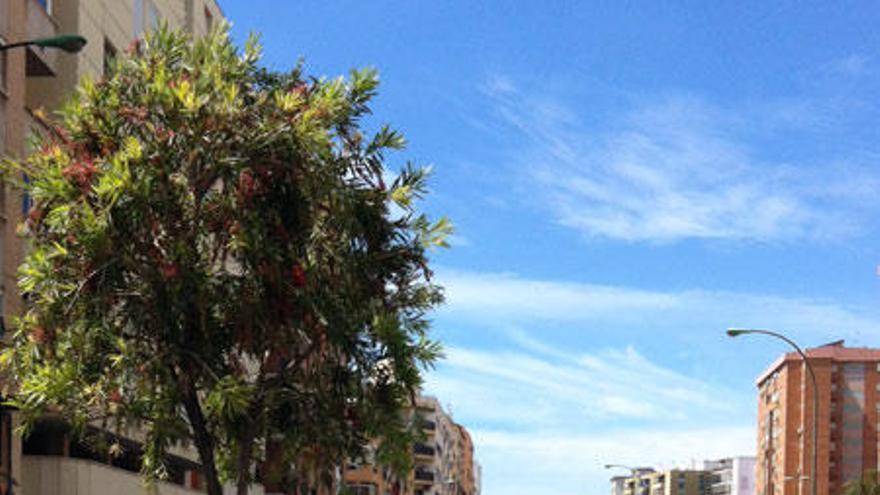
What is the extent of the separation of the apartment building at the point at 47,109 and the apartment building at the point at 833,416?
Answer: 10860 centimetres

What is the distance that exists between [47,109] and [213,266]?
13.9 m

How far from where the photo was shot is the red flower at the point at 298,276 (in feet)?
61.5

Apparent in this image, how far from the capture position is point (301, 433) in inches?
789

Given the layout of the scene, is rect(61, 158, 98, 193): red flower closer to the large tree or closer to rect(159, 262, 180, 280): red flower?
the large tree

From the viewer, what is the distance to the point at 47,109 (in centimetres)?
3111

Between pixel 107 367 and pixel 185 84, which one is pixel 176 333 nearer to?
pixel 107 367

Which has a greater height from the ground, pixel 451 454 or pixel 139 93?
pixel 139 93

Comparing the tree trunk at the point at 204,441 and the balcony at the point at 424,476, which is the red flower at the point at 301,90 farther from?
the balcony at the point at 424,476

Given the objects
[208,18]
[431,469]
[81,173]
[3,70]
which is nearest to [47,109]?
[3,70]

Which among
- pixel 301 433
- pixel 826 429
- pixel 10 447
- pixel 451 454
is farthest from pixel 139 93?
pixel 451 454

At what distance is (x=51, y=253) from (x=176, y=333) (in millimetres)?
2599

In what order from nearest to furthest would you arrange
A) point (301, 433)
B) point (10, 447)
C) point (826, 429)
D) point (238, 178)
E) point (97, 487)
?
1. point (238, 178)
2. point (301, 433)
3. point (10, 447)
4. point (97, 487)
5. point (826, 429)

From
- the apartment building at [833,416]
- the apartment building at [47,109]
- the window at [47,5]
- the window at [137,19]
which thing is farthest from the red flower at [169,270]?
the apartment building at [833,416]

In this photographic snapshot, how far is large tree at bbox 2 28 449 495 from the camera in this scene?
733 inches
